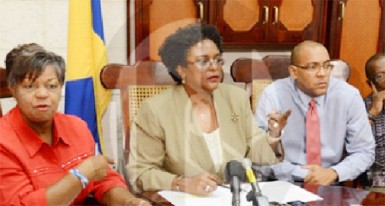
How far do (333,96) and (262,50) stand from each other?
4.80 ft

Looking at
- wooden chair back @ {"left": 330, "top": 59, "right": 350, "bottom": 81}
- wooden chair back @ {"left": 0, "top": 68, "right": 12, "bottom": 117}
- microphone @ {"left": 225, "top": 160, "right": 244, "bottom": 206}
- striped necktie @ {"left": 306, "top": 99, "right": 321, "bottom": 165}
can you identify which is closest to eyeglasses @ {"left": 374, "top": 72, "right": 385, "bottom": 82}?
wooden chair back @ {"left": 330, "top": 59, "right": 350, "bottom": 81}

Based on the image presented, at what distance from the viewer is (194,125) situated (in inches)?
82.9

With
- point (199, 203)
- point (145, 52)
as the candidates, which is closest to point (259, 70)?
point (145, 52)

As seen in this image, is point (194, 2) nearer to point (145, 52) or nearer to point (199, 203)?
point (145, 52)

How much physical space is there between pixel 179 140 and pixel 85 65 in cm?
101

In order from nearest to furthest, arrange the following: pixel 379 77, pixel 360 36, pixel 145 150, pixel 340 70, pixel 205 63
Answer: pixel 145 150 → pixel 205 63 → pixel 340 70 → pixel 379 77 → pixel 360 36

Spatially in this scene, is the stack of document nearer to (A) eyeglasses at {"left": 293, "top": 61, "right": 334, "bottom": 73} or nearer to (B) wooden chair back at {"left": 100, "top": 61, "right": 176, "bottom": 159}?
(B) wooden chair back at {"left": 100, "top": 61, "right": 176, "bottom": 159}

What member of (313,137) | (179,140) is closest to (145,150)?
(179,140)

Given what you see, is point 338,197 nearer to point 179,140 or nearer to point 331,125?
point 179,140

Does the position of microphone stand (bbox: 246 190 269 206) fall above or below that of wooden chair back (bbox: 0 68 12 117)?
below

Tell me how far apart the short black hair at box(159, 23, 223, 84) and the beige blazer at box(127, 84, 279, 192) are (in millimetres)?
118

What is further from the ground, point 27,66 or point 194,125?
point 27,66

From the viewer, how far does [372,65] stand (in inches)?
122

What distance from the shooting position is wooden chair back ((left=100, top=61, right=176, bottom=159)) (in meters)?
2.43
